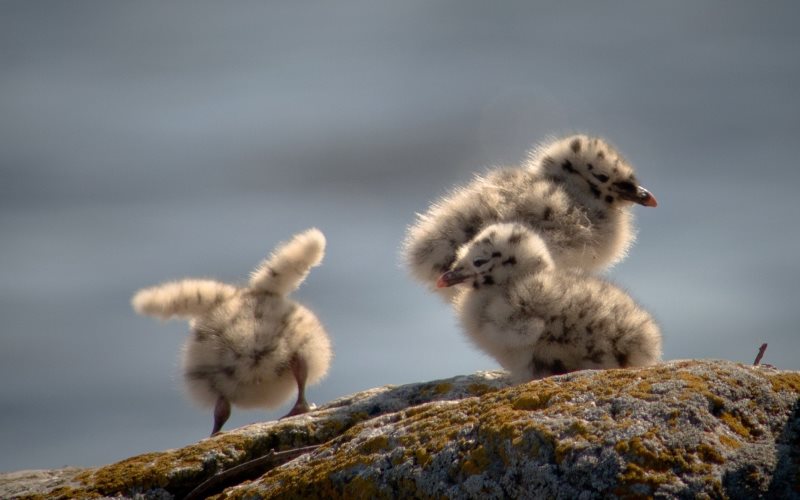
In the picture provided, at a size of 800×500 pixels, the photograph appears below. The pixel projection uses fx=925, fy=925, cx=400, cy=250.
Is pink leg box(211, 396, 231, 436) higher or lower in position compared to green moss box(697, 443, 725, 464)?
higher

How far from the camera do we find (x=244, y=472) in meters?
4.66

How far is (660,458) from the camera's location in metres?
3.30

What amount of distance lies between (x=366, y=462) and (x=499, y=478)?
64cm

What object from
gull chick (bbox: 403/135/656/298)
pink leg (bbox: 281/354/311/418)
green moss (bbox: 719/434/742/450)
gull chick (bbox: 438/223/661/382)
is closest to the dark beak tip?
gull chick (bbox: 403/135/656/298)

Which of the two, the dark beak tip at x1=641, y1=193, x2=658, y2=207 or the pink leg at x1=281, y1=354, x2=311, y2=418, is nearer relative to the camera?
the pink leg at x1=281, y1=354, x2=311, y2=418

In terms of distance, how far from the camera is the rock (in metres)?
3.26

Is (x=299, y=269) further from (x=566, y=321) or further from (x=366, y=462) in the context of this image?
(x=366, y=462)

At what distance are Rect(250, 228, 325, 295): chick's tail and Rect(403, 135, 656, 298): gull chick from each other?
853mm

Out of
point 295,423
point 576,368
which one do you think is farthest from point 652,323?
point 295,423

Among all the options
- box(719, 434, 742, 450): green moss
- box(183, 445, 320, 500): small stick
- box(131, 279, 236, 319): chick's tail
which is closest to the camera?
box(719, 434, 742, 450): green moss

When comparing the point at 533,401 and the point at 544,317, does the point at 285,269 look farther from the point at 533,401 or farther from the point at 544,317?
the point at 533,401

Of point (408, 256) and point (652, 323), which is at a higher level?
point (408, 256)

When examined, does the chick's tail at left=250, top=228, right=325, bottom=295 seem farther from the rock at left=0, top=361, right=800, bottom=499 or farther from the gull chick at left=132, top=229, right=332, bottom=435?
the rock at left=0, top=361, right=800, bottom=499

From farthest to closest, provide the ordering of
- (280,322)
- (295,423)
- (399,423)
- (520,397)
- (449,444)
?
(280,322)
(295,423)
(399,423)
(520,397)
(449,444)
